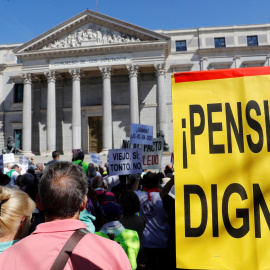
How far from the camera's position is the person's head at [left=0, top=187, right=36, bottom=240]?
2574mm

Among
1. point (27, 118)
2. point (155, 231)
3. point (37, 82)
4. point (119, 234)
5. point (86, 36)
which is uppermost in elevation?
point (86, 36)

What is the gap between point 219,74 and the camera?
2660mm

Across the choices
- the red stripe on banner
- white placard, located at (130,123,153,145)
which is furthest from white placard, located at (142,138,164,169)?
the red stripe on banner

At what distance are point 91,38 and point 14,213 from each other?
1293 inches

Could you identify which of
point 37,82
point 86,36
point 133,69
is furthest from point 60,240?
point 37,82

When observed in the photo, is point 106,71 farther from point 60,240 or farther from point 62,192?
point 60,240

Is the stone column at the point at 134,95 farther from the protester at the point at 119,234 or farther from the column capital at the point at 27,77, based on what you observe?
the protester at the point at 119,234

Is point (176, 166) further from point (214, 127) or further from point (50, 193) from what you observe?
point (50, 193)

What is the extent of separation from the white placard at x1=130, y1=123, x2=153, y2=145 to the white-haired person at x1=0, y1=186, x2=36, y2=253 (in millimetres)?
6778

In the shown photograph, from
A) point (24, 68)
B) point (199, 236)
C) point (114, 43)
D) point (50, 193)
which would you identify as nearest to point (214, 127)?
point (199, 236)

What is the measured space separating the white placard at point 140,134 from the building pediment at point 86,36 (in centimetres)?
2381

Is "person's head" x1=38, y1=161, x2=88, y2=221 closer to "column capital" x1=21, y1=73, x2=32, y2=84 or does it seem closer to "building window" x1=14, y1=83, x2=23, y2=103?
"column capital" x1=21, y1=73, x2=32, y2=84

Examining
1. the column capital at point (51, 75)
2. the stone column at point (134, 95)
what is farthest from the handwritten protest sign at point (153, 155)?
the column capital at point (51, 75)

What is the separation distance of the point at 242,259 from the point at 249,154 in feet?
2.77
